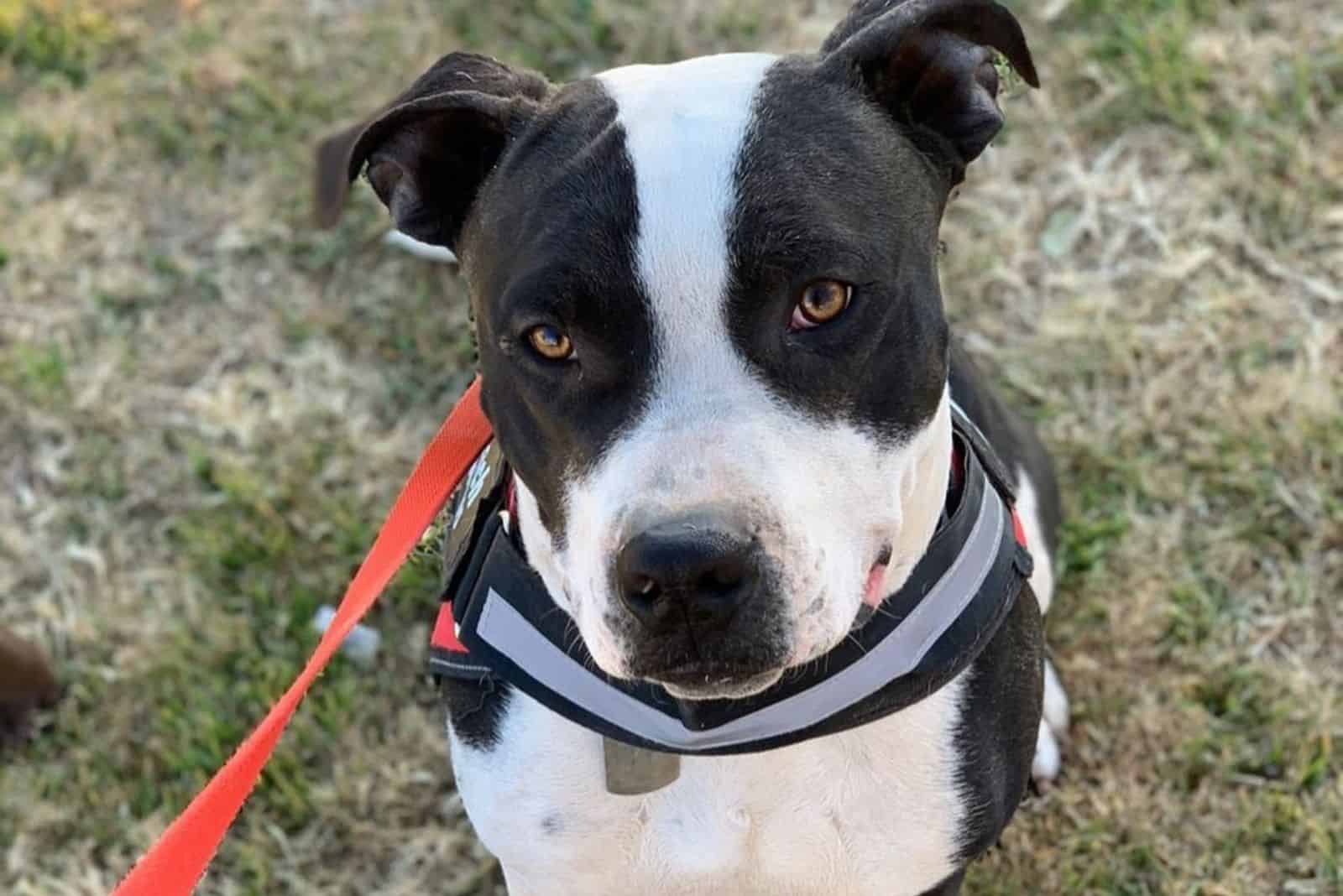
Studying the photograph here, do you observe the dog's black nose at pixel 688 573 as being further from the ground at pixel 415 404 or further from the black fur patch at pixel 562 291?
the ground at pixel 415 404

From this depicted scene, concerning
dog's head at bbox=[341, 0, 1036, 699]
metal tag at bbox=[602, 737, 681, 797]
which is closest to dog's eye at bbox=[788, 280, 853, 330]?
dog's head at bbox=[341, 0, 1036, 699]

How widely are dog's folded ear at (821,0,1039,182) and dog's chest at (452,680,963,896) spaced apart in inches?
34.6

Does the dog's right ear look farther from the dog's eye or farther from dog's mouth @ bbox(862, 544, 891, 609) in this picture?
dog's mouth @ bbox(862, 544, 891, 609)

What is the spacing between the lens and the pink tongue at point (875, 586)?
7.71 ft

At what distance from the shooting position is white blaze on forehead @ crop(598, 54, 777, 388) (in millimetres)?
2133

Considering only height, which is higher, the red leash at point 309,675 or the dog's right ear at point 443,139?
the dog's right ear at point 443,139

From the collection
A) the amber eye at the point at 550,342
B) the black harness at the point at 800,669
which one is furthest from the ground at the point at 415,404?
the amber eye at the point at 550,342

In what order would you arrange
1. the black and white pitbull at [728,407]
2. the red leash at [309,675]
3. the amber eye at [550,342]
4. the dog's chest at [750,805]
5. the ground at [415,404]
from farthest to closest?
the ground at [415,404] → the dog's chest at [750,805] → the red leash at [309,675] → the amber eye at [550,342] → the black and white pitbull at [728,407]

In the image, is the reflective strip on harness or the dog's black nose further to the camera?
the reflective strip on harness

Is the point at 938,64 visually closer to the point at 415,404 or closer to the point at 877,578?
the point at 877,578

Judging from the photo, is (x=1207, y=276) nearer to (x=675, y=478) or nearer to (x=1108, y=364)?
(x=1108, y=364)

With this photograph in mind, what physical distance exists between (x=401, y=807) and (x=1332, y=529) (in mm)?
2370

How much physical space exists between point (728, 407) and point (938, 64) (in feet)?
2.17

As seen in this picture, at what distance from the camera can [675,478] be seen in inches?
81.7
